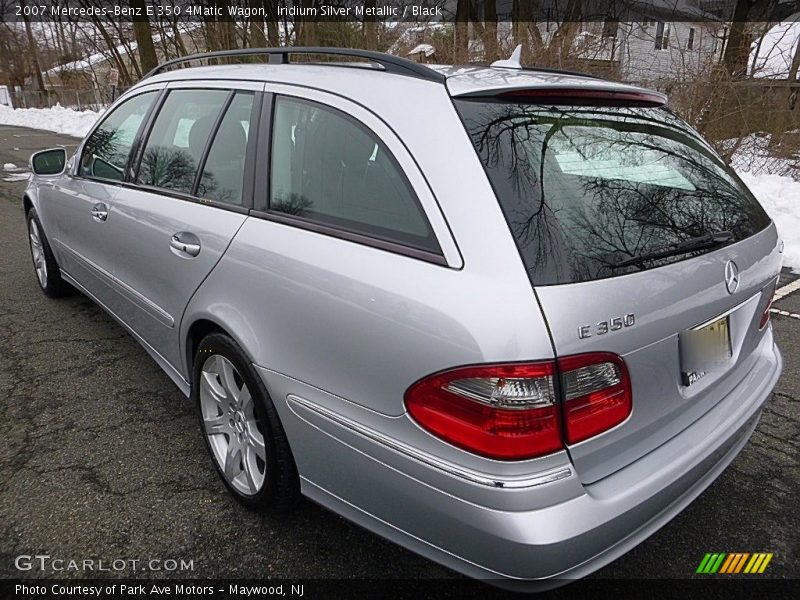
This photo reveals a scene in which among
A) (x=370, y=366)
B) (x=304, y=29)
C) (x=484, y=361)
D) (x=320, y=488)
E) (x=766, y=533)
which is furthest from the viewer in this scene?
(x=304, y=29)

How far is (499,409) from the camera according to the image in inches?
57.5

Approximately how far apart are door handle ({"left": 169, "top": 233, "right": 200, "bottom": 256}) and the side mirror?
2065mm

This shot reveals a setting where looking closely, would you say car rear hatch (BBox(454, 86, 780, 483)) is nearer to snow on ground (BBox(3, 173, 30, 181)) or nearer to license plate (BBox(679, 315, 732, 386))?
license plate (BBox(679, 315, 732, 386))

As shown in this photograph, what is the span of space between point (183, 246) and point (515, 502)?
5.51ft

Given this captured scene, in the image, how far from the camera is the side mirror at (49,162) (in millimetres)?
4016

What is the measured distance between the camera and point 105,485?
2498mm

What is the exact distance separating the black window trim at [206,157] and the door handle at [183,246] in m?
0.17

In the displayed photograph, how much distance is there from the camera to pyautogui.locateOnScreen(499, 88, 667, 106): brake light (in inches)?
73.5

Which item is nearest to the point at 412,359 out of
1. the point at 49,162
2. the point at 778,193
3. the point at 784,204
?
the point at 49,162

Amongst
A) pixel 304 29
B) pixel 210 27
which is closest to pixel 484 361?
pixel 304 29

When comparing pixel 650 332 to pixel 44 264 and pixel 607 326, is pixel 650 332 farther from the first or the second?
pixel 44 264

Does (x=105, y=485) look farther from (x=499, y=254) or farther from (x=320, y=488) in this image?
(x=499, y=254)

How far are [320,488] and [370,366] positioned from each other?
0.56 meters

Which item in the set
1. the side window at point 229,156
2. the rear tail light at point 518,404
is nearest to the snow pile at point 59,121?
the side window at point 229,156
